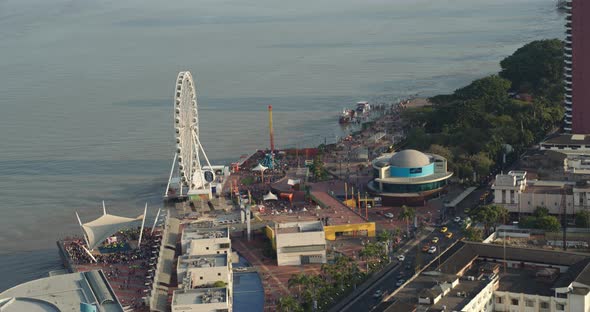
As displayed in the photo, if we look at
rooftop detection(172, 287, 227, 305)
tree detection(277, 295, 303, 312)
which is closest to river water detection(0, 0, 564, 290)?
rooftop detection(172, 287, 227, 305)

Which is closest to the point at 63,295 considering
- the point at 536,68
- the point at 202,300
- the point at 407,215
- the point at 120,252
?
the point at 202,300

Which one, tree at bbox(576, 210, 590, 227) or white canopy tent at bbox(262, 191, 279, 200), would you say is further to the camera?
white canopy tent at bbox(262, 191, 279, 200)

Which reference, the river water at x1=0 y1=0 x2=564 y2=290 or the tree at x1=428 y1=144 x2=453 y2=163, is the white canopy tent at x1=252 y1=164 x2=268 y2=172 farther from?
the tree at x1=428 y1=144 x2=453 y2=163

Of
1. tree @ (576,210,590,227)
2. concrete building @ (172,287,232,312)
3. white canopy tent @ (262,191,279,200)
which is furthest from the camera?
white canopy tent @ (262,191,279,200)

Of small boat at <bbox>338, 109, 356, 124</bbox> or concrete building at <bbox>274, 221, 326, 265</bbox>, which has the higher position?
small boat at <bbox>338, 109, 356, 124</bbox>

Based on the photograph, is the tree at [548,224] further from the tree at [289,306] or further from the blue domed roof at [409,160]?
the tree at [289,306]

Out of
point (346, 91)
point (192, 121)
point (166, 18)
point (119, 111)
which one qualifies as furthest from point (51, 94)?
point (166, 18)
